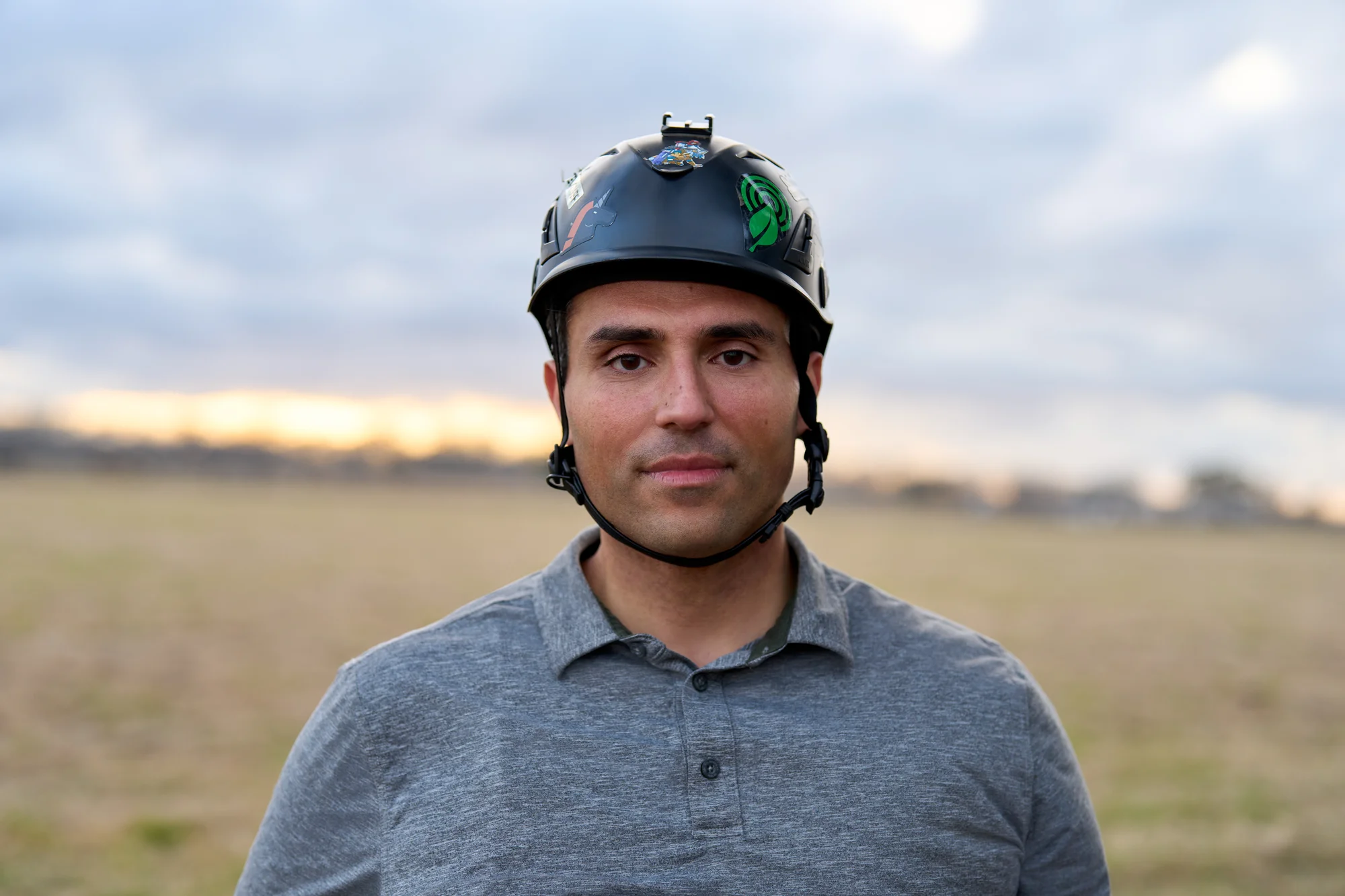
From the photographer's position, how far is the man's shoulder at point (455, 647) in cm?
282

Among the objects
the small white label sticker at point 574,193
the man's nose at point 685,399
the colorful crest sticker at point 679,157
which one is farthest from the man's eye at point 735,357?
the small white label sticker at point 574,193

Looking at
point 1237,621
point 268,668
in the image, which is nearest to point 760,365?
point 268,668

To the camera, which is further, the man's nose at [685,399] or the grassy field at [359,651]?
the grassy field at [359,651]

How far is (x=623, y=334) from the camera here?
9.64 ft

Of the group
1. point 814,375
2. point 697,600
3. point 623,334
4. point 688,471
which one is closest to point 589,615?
point 697,600

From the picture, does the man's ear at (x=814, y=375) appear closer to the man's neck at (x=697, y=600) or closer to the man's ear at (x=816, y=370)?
the man's ear at (x=816, y=370)

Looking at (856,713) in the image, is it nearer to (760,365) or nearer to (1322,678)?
(760,365)

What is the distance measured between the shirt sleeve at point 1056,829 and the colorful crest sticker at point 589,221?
1.83 m

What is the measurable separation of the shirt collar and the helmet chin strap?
0.17 meters

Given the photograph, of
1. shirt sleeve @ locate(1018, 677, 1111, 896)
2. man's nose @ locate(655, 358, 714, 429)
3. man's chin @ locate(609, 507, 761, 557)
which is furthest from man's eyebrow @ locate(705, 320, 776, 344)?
A: shirt sleeve @ locate(1018, 677, 1111, 896)

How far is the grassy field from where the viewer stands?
1008 centimetres

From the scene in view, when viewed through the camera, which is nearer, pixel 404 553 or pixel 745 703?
pixel 745 703

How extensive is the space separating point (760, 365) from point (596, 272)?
21.9 inches

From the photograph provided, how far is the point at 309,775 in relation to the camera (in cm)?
284
